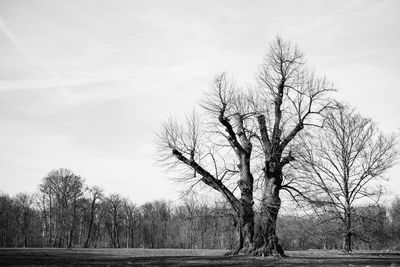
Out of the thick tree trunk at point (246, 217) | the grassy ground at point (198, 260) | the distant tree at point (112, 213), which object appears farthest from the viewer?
the distant tree at point (112, 213)

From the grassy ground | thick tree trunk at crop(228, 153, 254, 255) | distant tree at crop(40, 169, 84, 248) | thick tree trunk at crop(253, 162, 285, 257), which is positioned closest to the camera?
the grassy ground

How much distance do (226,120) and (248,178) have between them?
420 centimetres

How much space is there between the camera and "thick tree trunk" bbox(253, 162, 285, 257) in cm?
2262

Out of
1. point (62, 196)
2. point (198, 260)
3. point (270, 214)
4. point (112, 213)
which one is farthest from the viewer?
point (112, 213)

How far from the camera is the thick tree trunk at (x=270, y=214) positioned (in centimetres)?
2262

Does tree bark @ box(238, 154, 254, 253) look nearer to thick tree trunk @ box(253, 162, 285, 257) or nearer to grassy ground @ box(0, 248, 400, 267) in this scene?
thick tree trunk @ box(253, 162, 285, 257)

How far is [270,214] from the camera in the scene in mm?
23297

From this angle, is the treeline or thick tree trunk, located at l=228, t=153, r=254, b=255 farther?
the treeline

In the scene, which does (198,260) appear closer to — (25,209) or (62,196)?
(62,196)

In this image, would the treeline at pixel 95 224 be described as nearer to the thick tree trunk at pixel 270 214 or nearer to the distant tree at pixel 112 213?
the distant tree at pixel 112 213

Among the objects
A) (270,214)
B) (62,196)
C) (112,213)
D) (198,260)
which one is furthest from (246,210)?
(112,213)

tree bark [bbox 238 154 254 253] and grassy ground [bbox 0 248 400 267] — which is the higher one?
tree bark [bbox 238 154 254 253]

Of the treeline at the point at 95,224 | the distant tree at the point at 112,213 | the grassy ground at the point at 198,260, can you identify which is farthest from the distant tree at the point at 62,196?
the grassy ground at the point at 198,260

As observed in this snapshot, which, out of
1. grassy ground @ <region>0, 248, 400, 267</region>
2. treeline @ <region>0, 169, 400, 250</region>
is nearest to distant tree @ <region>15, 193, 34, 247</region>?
treeline @ <region>0, 169, 400, 250</region>
